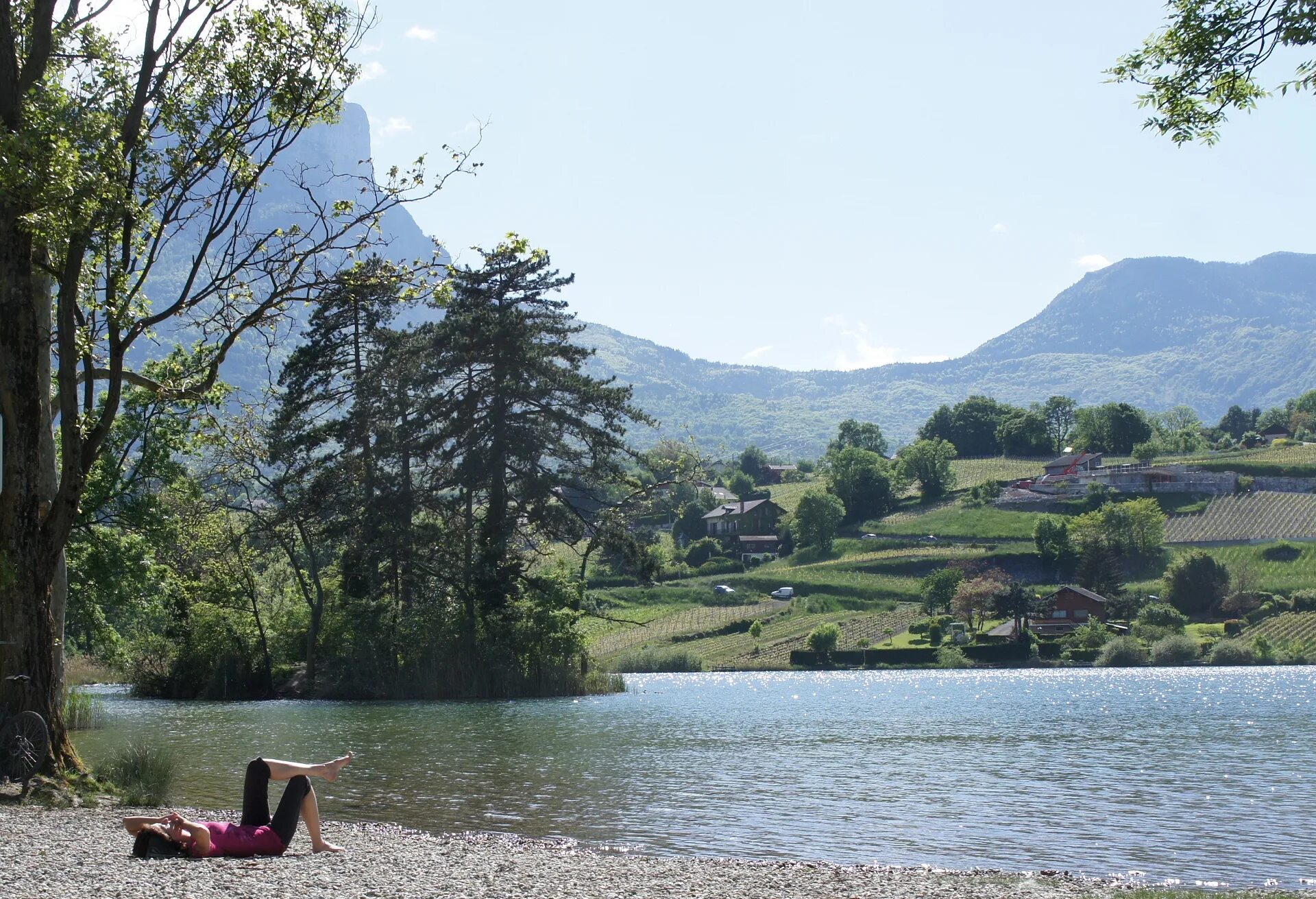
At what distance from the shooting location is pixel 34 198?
14.0 meters

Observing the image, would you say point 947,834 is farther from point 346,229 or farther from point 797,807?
point 346,229

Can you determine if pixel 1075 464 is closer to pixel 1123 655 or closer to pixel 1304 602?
pixel 1304 602

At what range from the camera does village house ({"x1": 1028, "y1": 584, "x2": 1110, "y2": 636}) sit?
304 feet

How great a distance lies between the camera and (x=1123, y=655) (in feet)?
273

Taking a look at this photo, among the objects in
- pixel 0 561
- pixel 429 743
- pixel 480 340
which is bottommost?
pixel 429 743

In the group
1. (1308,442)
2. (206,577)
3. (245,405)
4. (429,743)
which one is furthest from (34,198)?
(1308,442)

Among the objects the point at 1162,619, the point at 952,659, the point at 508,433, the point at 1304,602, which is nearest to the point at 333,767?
the point at 508,433

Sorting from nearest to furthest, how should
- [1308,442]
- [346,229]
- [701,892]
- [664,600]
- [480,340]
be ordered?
1. [701,892]
2. [346,229]
3. [480,340]
4. [664,600]
5. [1308,442]

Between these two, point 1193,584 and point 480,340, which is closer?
point 480,340

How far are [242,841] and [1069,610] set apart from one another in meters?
92.3

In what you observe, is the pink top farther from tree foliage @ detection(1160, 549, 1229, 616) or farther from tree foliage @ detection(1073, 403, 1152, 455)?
tree foliage @ detection(1073, 403, 1152, 455)

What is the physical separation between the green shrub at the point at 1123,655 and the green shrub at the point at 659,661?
2887 centimetres

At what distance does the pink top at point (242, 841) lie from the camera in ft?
36.1

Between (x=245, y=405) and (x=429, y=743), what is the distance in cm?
1205
